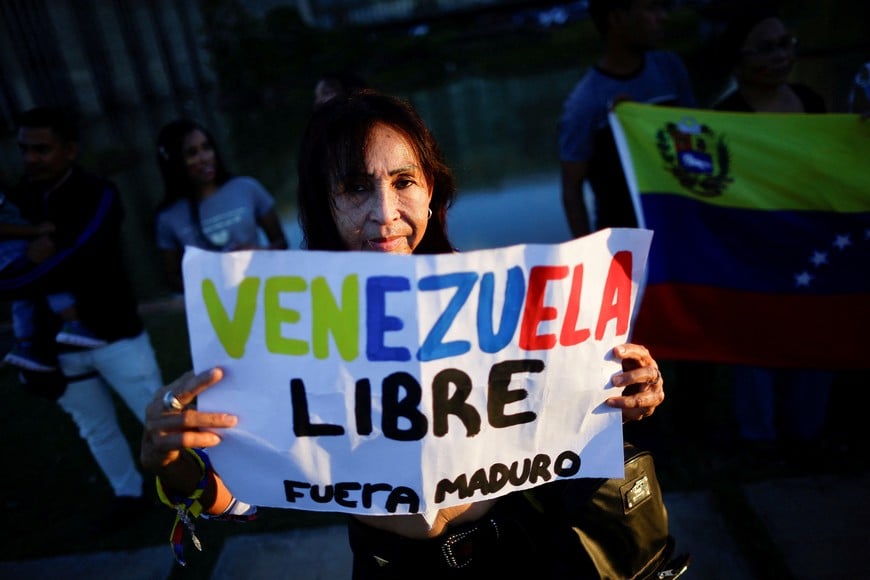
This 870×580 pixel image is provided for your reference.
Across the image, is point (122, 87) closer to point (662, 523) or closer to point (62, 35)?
point (62, 35)

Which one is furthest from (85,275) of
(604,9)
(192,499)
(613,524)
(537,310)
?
(604,9)

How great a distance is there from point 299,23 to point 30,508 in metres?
25.2

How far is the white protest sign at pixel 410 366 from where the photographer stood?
107cm

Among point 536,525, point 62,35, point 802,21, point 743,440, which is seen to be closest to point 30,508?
point 536,525

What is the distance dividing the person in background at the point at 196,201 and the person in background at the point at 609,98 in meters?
1.60

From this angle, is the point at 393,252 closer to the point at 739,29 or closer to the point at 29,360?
the point at 29,360

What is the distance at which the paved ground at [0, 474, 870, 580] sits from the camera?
2.25 metres

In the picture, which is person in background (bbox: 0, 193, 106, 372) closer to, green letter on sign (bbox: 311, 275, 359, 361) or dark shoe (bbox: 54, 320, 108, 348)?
dark shoe (bbox: 54, 320, 108, 348)

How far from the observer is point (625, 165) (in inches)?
102

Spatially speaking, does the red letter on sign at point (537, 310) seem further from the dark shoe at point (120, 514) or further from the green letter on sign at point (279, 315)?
the dark shoe at point (120, 514)

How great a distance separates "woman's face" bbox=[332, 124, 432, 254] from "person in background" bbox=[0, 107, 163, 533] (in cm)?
179

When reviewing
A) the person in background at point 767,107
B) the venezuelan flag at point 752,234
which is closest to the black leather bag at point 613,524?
the venezuelan flag at point 752,234

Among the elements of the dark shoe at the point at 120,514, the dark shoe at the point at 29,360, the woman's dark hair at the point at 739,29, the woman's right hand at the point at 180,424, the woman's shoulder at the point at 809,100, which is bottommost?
the dark shoe at the point at 120,514

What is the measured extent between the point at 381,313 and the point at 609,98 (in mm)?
2091
